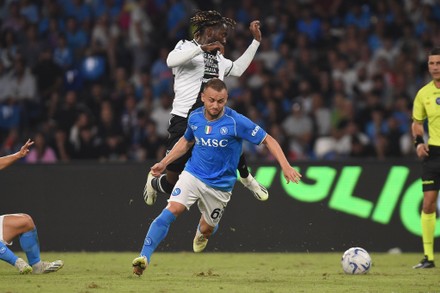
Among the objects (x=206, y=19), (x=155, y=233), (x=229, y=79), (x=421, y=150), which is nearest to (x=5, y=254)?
(x=155, y=233)

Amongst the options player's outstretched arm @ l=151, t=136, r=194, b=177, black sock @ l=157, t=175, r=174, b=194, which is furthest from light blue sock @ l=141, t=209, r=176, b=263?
black sock @ l=157, t=175, r=174, b=194

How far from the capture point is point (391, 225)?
603 inches

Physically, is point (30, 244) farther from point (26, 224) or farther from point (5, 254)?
point (5, 254)

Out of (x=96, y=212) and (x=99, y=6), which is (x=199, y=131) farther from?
(x=99, y=6)

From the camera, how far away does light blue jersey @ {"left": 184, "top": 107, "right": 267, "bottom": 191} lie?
35.0ft

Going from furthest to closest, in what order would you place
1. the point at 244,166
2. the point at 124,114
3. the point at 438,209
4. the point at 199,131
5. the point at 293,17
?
the point at 293,17
the point at 124,114
the point at 438,209
the point at 244,166
the point at 199,131

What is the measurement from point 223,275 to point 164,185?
60.7 inches

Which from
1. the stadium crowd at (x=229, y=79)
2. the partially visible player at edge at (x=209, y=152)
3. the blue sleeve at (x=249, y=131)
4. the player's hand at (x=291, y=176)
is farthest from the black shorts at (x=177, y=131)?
the stadium crowd at (x=229, y=79)

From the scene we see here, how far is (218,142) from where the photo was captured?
→ 10.7 m

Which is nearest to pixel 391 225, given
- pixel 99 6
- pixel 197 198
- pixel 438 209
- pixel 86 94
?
pixel 438 209

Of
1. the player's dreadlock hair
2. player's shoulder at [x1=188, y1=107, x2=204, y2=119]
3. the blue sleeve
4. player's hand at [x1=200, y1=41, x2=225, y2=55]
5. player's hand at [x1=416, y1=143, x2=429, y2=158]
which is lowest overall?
player's hand at [x1=416, y1=143, x2=429, y2=158]

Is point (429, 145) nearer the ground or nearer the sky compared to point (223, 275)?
nearer the sky

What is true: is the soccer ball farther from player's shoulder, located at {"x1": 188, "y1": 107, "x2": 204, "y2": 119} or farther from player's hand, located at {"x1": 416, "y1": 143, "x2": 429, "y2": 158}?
player's shoulder, located at {"x1": 188, "y1": 107, "x2": 204, "y2": 119}

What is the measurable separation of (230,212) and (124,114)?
16.1ft
